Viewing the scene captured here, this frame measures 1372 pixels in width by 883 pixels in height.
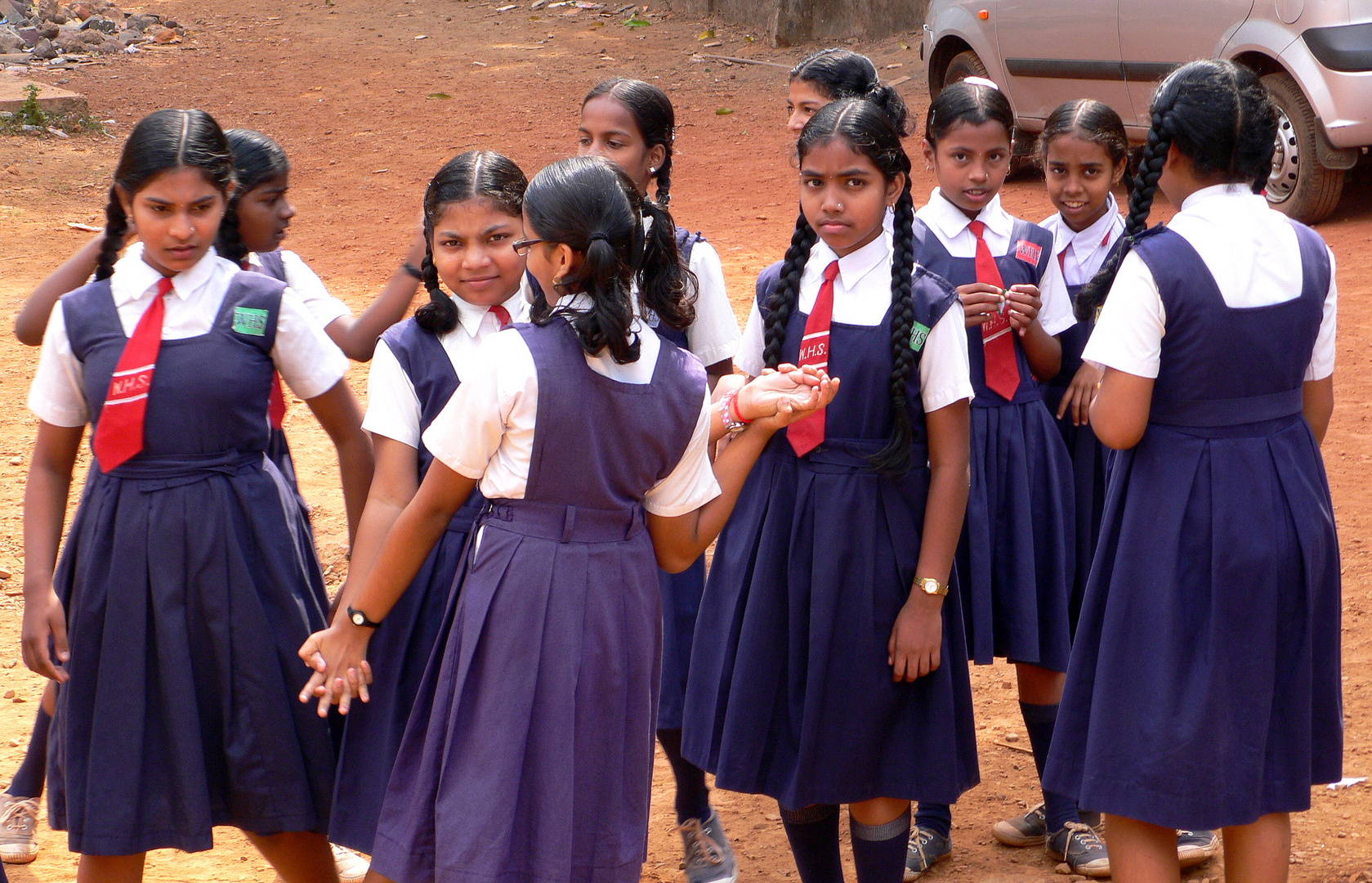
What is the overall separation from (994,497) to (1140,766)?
83cm

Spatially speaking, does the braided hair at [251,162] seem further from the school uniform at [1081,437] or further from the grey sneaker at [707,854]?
the school uniform at [1081,437]

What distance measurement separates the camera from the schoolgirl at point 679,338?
3.14 meters

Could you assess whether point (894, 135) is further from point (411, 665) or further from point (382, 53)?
point (382, 53)

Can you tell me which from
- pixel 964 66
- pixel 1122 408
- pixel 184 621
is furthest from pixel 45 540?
pixel 964 66

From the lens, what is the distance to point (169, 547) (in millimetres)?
2516

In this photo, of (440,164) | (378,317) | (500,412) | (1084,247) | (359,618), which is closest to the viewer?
(500,412)

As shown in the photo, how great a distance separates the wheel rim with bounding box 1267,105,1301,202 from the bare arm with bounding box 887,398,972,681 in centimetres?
572

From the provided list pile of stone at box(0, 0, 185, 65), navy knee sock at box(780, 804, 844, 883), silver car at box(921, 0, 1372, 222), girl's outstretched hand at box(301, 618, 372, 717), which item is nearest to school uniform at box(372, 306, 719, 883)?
girl's outstretched hand at box(301, 618, 372, 717)

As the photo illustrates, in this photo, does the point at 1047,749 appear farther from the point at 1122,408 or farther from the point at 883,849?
the point at 1122,408

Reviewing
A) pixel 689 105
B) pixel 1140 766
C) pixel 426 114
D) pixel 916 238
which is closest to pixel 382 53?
pixel 426 114

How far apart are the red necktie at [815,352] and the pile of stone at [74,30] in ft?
50.2

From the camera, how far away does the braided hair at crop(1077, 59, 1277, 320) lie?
8.21ft

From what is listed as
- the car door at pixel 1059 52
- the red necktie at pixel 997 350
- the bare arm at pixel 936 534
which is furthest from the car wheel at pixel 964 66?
the bare arm at pixel 936 534

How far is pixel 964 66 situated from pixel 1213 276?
25.7ft
